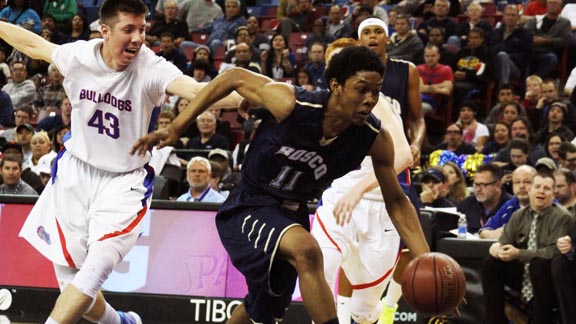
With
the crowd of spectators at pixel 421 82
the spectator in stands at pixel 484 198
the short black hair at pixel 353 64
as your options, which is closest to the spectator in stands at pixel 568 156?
the crowd of spectators at pixel 421 82

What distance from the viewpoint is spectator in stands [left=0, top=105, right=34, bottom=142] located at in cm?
1511

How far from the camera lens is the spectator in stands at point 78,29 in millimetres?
18625

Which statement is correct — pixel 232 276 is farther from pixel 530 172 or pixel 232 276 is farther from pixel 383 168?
pixel 383 168

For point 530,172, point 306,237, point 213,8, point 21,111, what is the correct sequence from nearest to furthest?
point 306,237 → point 530,172 → point 21,111 → point 213,8

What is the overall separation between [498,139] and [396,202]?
6881mm

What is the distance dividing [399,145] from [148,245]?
11.6 feet

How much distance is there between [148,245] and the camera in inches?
387

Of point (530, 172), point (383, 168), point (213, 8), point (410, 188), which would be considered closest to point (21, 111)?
point (213, 8)

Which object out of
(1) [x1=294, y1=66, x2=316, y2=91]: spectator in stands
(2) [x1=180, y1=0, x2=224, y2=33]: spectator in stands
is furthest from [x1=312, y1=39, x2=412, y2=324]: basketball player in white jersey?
(2) [x1=180, y1=0, x2=224, y2=33]: spectator in stands

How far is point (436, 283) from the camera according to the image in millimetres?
5875

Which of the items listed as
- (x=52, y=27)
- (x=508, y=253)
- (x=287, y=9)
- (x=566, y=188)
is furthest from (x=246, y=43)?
(x=508, y=253)

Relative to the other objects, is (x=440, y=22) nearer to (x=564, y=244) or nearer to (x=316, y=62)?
(x=316, y=62)

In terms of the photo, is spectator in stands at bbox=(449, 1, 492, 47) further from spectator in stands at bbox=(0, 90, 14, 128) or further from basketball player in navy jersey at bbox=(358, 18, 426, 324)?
basketball player in navy jersey at bbox=(358, 18, 426, 324)

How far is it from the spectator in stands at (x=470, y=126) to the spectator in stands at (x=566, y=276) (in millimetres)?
4437
